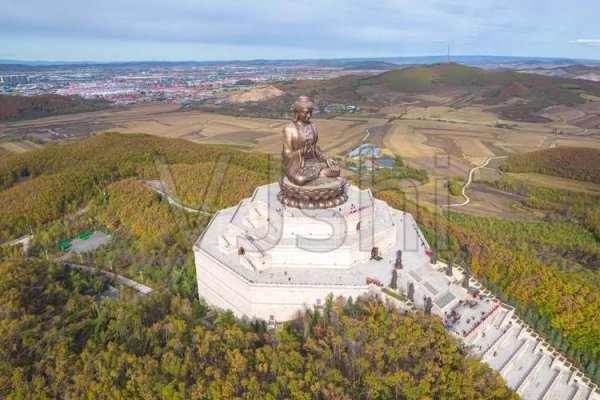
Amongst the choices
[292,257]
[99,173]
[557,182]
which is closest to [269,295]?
[292,257]

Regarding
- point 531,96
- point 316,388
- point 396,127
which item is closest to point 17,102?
point 396,127

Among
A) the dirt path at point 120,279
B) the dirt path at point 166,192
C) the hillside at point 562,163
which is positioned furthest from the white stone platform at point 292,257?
the hillside at point 562,163

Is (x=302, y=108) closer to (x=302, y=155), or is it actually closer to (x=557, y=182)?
(x=302, y=155)

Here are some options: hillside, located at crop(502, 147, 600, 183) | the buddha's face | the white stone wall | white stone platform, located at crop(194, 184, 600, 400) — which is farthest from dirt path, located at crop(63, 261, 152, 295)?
hillside, located at crop(502, 147, 600, 183)

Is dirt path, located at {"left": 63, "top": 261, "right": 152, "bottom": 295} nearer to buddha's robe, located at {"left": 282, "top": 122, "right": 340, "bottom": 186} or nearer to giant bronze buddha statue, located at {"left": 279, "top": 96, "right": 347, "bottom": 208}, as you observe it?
giant bronze buddha statue, located at {"left": 279, "top": 96, "right": 347, "bottom": 208}

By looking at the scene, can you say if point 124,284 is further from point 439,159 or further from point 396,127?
point 396,127

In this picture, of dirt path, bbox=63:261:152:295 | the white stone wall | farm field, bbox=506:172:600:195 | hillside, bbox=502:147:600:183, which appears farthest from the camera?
hillside, bbox=502:147:600:183

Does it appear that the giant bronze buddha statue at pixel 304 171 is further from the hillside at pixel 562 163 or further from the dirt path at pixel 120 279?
the hillside at pixel 562 163
